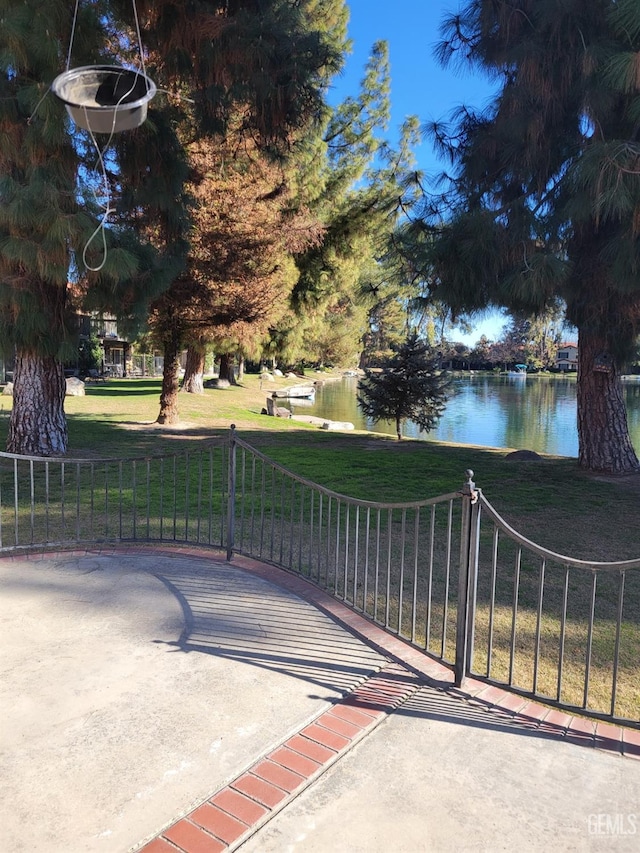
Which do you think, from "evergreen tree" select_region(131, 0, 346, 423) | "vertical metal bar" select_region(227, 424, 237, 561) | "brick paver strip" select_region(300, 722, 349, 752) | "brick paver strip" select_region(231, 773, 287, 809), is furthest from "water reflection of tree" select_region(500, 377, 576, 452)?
"brick paver strip" select_region(231, 773, 287, 809)

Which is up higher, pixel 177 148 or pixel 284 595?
pixel 177 148

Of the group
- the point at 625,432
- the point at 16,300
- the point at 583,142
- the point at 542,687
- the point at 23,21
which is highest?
the point at 23,21

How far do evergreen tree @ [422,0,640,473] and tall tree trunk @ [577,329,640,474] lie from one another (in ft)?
0.06

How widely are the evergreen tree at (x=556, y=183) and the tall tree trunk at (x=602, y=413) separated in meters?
0.02

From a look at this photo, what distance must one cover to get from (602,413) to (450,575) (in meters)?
5.41

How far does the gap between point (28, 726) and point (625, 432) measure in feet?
28.9

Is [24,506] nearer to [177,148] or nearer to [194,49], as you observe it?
[177,148]

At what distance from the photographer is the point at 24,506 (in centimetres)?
633

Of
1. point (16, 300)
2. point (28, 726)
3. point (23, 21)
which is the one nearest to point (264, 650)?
point (28, 726)

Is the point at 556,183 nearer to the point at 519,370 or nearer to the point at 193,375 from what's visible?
the point at 193,375

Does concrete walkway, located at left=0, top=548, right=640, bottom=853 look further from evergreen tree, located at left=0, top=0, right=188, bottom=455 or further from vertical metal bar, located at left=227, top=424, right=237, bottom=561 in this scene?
evergreen tree, located at left=0, top=0, right=188, bottom=455

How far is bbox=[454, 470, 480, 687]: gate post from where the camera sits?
2855 mm

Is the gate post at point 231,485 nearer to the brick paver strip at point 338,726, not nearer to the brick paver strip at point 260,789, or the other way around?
the brick paver strip at point 338,726

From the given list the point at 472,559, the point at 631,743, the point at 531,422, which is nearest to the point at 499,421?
the point at 531,422
